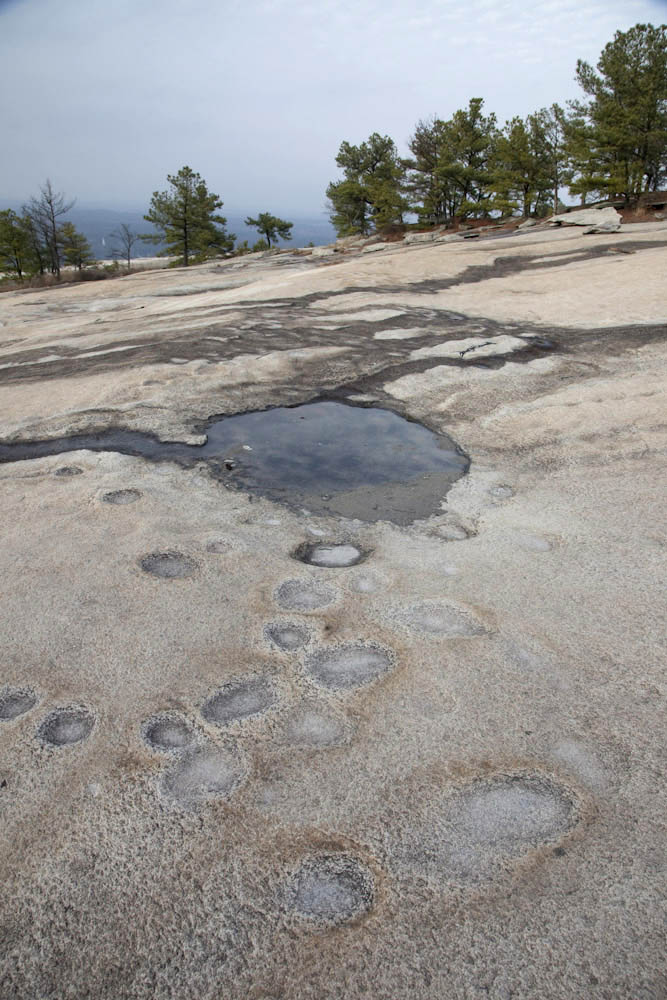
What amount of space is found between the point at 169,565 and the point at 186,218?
43400mm

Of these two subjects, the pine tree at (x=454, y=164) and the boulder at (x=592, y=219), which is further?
the pine tree at (x=454, y=164)

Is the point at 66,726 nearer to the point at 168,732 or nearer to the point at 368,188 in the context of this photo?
the point at 168,732

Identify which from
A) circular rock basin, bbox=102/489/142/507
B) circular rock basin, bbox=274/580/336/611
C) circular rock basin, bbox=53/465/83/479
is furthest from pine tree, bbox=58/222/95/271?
circular rock basin, bbox=274/580/336/611

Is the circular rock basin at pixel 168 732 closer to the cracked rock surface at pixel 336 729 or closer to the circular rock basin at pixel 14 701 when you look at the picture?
the cracked rock surface at pixel 336 729

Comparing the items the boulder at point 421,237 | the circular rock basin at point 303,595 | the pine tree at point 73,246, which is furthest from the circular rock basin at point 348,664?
the pine tree at point 73,246

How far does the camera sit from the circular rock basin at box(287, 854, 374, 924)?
5.71 feet

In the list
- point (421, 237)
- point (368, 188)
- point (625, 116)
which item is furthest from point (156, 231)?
point (625, 116)

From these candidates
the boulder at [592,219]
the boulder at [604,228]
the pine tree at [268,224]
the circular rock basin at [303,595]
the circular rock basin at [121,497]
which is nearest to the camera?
the circular rock basin at [303,595]

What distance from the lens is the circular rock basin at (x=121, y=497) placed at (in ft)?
13.8

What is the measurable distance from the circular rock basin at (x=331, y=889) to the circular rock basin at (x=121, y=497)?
9.61 feet

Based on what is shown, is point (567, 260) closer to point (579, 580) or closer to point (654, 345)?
point (654, 345)

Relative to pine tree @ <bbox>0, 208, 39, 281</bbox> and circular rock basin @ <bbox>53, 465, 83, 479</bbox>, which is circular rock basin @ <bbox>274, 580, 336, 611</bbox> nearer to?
circular rock basin @ <bbox>53, 465, 83, 479</bbox>

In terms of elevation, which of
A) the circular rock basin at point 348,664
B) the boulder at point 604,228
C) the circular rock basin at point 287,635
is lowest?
the circular rock basin at point 348,664

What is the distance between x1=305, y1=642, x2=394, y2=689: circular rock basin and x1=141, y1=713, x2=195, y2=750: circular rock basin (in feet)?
1.92
